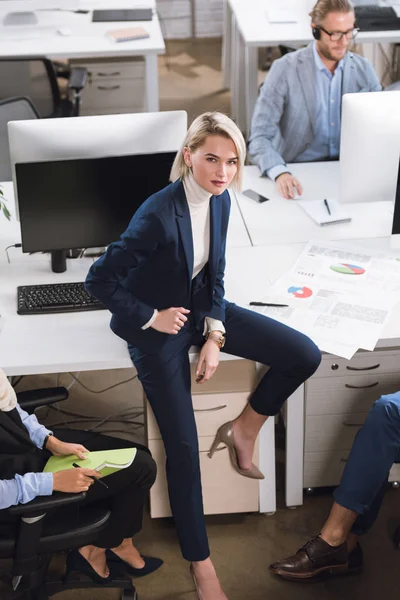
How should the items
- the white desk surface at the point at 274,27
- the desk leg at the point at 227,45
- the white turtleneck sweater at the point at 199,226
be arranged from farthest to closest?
the desk leg at the point at 227,45, the white desk surface at the point at 274,27, the white turtleneck sweater at the point at 199,226

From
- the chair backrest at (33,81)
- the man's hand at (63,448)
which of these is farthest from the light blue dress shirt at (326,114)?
the man's hand at (63,448)

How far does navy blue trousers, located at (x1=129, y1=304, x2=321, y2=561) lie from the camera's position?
8.52ft

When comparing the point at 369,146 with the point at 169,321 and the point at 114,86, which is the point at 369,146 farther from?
the point at 114,86

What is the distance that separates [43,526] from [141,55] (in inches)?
126

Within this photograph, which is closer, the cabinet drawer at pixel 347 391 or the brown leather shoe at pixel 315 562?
the brown leather shoe at pixel 315 562

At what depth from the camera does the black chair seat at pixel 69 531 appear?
2358 millimetres

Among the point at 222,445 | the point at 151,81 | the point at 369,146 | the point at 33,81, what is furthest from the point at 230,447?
the point at 151,81

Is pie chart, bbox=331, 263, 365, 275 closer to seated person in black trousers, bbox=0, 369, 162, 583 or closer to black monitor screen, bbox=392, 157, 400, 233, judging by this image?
black monitor screen, bbox=392, 157, 400, 233

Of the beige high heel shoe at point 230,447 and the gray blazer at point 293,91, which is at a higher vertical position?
the gray blazer at point 293,91

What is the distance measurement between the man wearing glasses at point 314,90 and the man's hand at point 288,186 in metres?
0.18

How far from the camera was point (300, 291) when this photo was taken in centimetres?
287

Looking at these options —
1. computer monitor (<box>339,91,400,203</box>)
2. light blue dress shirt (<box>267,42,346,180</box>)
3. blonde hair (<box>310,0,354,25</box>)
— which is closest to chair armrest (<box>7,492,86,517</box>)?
computer monitor (<box>339,91,400,203</box>)

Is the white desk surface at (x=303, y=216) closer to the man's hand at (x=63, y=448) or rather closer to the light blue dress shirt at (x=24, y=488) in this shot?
the man's hand at (x=63, y=448)

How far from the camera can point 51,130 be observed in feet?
9.54
